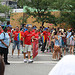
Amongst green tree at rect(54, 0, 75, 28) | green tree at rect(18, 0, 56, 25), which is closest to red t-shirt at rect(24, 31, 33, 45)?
green tree at rect(54, 0, 75, 28)

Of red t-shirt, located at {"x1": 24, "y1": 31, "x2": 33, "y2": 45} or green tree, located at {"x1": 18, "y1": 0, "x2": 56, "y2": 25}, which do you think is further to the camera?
green tree, located at {"x1": 18, "y1": 0, "x2": 56, "y2": 25}

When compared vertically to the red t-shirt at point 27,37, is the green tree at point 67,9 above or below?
above

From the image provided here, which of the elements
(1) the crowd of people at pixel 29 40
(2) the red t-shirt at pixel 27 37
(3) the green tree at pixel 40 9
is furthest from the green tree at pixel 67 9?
(2) the red t-shirt at pixel 27 37

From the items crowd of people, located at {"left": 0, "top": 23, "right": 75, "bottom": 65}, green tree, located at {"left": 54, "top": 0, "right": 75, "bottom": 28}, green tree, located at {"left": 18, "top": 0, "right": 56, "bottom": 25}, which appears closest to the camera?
crowd of people, located at {"left": 0, "top": 23, "right": 75, "bottom": 65}

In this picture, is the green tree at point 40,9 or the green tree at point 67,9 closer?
the green tree at point 67,9

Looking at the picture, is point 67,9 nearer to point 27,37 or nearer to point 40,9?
point 40,9

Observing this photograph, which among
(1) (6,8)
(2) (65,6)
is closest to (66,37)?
(2) (65,6)

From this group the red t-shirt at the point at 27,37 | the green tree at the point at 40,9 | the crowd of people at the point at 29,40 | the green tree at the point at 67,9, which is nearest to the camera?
the crowd of people at the point at 29,40

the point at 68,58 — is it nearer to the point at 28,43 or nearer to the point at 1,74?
the point at 1,74

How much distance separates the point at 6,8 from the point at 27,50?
25.7 metres

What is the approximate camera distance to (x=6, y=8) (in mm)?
36219

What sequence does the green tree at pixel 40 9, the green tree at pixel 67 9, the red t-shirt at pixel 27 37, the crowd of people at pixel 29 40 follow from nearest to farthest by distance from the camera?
the crowd of people at pixel 29 40, the red t-shirt at pixel 27 37, the green tree at pixel 67 9, the green tree at pixel 40 9

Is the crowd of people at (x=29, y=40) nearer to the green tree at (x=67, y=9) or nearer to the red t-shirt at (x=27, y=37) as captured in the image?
the red t-shirt at (x=27, y=37)

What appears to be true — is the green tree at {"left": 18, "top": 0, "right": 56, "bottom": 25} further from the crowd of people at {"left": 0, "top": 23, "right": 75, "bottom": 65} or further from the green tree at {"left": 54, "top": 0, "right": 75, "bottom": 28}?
the crowd of people at {"left": 0, "top": 23, "right": 75, "bottom": 65}
